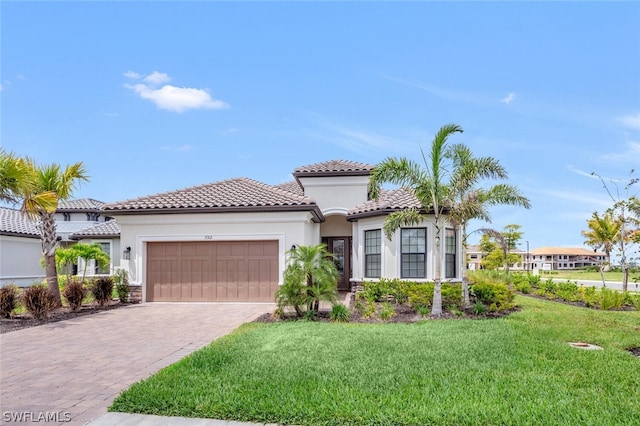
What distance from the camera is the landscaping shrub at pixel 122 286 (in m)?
15.3

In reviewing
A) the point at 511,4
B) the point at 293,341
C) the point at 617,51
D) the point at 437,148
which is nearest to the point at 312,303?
the point at 293,341

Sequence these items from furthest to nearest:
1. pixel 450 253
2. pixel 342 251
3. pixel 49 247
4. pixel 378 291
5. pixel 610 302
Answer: pixel 342 251 → pixel 450 253 → pixel 610 302 → pixel 378 291 → pixel 49 247

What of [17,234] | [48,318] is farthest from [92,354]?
[17,234]

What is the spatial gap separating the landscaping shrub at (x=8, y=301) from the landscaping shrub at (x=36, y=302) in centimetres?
42

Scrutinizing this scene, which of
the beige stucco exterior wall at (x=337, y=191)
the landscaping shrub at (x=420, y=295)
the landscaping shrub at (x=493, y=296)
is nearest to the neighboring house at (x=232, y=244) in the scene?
the landscaping shrub at (x=420, y=295)

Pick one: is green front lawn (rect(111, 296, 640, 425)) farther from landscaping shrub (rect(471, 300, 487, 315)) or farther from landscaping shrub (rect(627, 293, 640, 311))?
landscaping shrub (rect(627, 293, 640, 311))

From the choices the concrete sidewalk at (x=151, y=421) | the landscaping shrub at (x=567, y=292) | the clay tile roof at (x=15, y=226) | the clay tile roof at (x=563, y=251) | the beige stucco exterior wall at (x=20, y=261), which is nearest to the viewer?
the concrete sidewalk at (x=151, y=421)

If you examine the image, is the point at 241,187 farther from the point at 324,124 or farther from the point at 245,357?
the point at 245,357

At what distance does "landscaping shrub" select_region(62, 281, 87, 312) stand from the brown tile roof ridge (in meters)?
3.11

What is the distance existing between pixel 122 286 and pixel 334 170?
9597mm

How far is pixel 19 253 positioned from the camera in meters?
23.6

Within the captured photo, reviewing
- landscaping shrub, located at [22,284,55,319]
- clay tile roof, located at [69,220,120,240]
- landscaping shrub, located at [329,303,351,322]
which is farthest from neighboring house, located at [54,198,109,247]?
landscaping shrub, located at [329,303,351,322]

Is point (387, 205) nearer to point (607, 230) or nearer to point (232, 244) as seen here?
point (232, 244)

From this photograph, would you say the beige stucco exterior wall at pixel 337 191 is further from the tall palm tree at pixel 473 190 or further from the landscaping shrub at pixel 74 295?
the landscaping shrub at pixel 74 295
